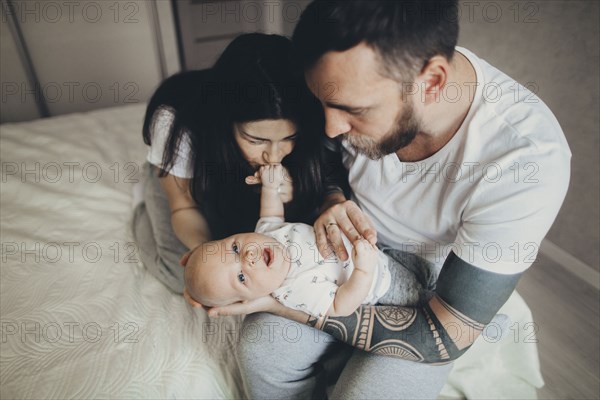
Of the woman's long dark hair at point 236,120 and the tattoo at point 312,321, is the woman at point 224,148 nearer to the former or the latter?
the woman's long dark hair at point 236,120

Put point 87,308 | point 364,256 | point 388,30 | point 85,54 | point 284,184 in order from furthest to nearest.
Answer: point 85,54 → point 284,184 → point 87,308 → point 364,256 → point 388,30

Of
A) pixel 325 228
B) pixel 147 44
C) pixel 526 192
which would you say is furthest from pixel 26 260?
pixel 147 44

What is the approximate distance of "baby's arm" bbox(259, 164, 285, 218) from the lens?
1053 millimetres

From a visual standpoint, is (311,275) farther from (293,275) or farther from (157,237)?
(157,237)

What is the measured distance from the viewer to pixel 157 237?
48.1 inches

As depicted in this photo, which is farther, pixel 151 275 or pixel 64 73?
pixel 64 73

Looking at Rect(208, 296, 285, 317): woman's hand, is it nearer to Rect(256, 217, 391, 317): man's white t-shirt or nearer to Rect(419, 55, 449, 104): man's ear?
Rect(256, 217, 391, 317): man's white t-shirt

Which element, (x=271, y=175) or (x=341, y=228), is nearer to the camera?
(x=341, y=228)

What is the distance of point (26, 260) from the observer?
1.15 metres

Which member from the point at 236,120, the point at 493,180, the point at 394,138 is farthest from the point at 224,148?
the point at 493,180

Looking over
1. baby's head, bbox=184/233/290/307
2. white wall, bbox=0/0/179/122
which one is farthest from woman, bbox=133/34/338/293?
white wall, bbox=0/0/179/122

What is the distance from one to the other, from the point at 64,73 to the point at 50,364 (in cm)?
225

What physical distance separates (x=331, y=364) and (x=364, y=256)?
1.23 ft

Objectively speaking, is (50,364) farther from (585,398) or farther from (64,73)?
(64,73)
